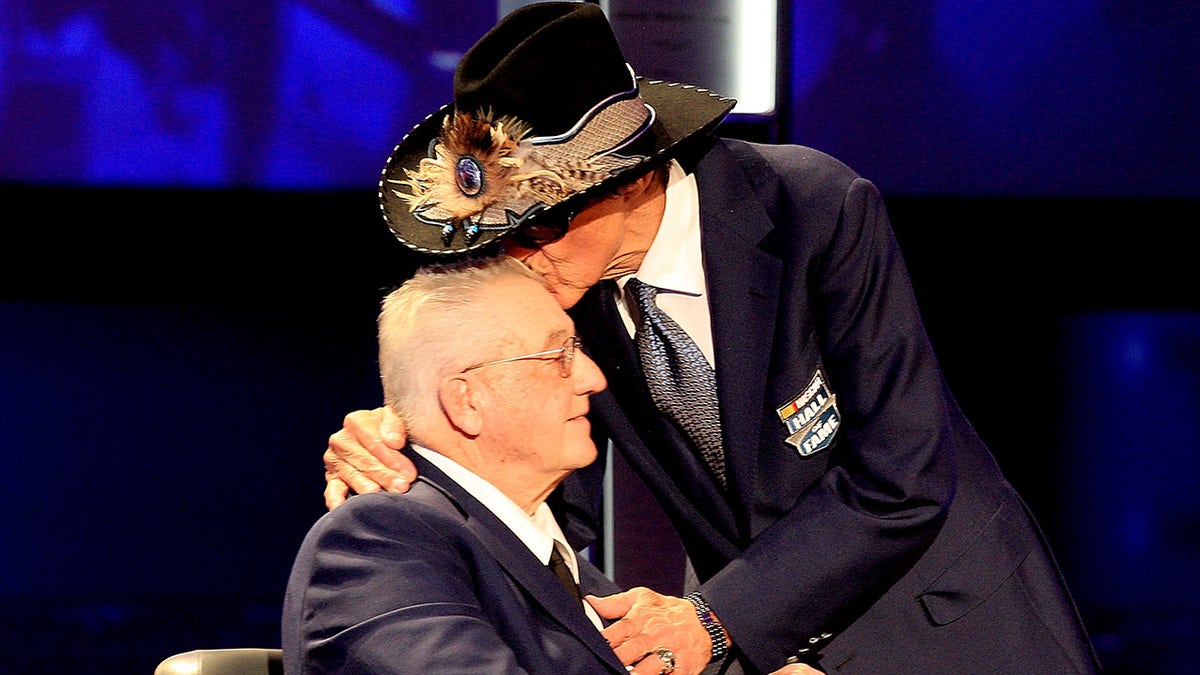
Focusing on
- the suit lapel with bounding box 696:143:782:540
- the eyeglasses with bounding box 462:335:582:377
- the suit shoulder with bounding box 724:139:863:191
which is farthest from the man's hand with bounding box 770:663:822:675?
the suit shoulder with bounding box 724:139:863:191

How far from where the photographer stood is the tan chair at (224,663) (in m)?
1.91

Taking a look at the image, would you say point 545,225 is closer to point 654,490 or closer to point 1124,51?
point 654,490

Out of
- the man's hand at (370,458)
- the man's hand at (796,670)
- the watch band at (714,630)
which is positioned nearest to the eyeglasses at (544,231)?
the man's hand at (370,458)

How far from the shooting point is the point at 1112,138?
3.93 meters

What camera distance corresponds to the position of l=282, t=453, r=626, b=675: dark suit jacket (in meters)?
1.57

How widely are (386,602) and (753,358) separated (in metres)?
0.63

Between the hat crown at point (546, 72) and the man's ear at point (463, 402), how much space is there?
33cm

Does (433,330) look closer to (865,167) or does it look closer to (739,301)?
(739,301)

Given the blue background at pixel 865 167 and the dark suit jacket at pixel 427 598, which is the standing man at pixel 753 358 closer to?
the dark suit jacket at pixel 427 598

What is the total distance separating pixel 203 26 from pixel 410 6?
0.56 m

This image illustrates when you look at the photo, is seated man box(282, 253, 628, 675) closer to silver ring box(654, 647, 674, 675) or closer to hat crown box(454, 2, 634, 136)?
silver ring box(654, 647, 674, 675)

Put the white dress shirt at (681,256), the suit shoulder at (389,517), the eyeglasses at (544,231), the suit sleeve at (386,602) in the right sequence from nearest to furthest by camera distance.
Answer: the suit sleeve at (386,602) → the suit shoulder at (389,517) → the eyeglasses at (544,231) → the white dress shirt at (681,256)

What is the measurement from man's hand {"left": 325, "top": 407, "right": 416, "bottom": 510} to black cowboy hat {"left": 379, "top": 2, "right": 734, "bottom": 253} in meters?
0.23

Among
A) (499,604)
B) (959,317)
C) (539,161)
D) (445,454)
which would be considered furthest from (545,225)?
(959,317)
